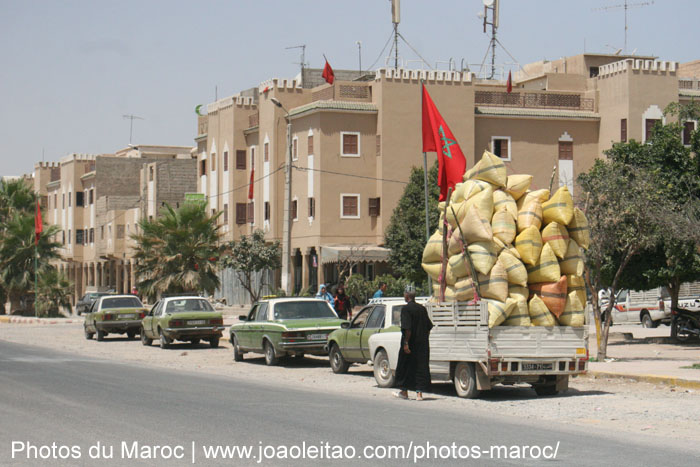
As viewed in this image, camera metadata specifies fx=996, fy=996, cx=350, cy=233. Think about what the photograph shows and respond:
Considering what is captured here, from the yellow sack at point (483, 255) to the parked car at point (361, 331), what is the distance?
2754 millimetres

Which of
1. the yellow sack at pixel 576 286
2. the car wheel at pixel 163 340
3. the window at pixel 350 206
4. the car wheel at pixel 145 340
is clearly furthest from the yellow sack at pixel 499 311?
the window at pixel 350 206

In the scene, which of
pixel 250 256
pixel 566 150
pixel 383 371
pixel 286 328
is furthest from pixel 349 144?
pixel 383 371

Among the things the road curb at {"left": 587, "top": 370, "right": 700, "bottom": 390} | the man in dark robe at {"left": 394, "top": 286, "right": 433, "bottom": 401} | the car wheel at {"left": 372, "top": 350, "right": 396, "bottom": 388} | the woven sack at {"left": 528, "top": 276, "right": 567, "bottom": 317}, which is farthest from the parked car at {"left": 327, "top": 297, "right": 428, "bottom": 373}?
the road curb at {"left": 587, "top": 370, "right": 700, "bottom": 390}

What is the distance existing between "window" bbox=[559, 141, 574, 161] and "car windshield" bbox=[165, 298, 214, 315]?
94.5 ft

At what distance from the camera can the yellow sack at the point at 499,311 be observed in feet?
50.5

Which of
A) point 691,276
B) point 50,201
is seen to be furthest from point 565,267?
point 50,201

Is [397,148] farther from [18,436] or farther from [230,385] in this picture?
[18,436]

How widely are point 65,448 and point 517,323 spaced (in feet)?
25.4

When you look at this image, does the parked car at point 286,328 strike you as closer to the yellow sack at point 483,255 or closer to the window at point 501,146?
the yellow sack at point 483,255

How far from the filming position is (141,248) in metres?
48.2

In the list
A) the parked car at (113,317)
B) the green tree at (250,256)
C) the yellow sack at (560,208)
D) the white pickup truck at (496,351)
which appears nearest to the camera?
the white pickup truck at (496,351)

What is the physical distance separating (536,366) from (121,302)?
75.5 feet

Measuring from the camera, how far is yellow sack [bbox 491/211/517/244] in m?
15.9

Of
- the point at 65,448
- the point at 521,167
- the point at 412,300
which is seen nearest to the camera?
the point at 65,448
